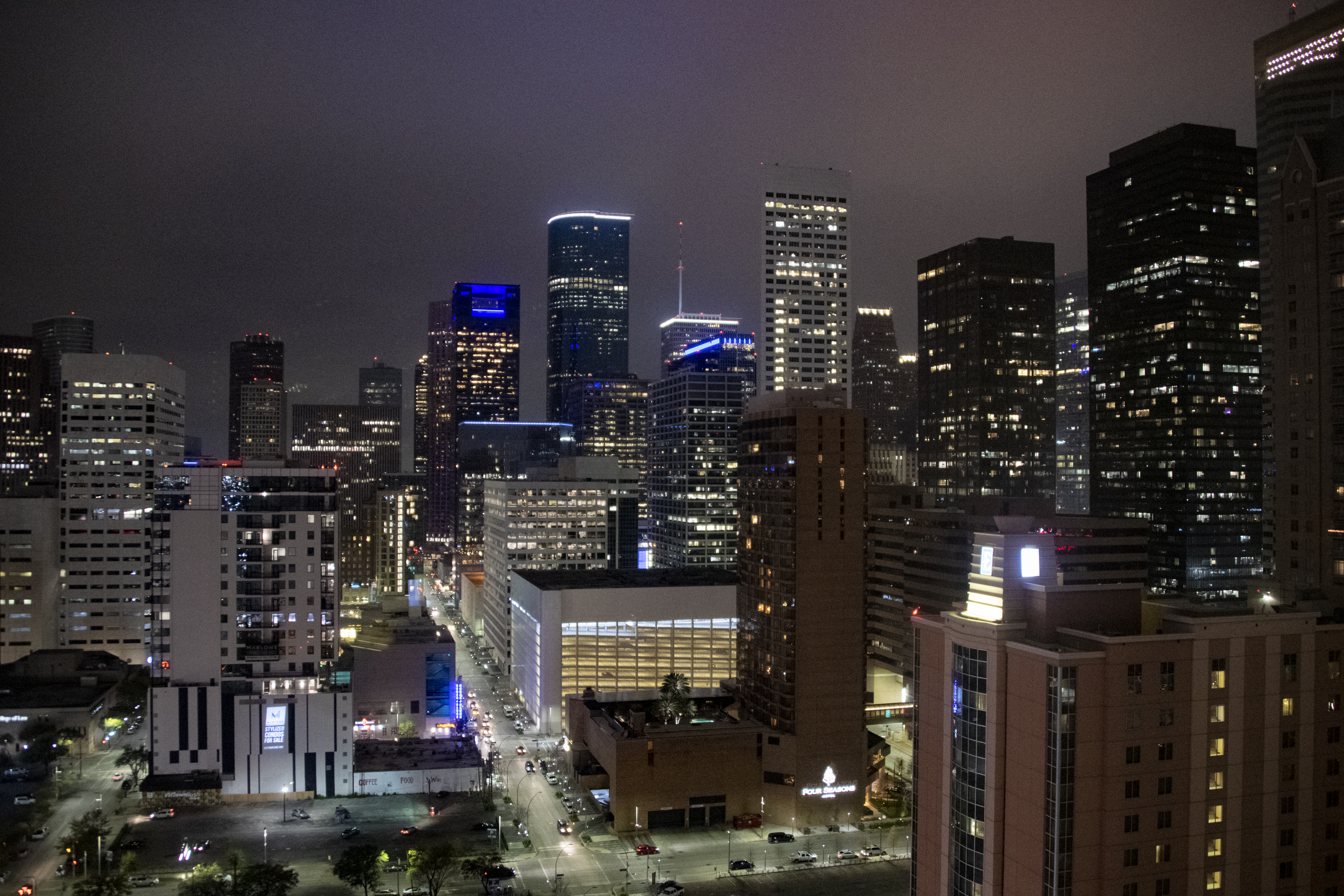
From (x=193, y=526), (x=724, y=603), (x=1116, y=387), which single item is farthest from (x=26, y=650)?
(x=1116, y=387)

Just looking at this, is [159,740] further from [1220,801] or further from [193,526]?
[1220,801]

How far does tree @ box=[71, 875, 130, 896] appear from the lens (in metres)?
65.4

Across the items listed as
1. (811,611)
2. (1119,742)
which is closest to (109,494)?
(811,611)

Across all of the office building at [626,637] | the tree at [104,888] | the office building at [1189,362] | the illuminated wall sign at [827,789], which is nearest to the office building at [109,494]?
the office building at [626,637]

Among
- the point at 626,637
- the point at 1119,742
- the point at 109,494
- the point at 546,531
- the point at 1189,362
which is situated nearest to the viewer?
the point at 1119,742

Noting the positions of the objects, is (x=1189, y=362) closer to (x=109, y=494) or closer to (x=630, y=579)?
(x=630, y=579)

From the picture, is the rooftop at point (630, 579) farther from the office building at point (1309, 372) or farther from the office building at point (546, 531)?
the office building at point (1309, 372)

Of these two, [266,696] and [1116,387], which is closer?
[266,696]

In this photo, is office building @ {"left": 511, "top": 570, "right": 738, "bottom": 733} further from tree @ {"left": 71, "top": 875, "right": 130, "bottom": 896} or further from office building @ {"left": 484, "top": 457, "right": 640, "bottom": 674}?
tree @ {"left": 71, "top": 875, "right": 130, "bottom": 896}

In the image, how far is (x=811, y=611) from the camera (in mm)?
90625

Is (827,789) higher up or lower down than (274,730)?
lower down

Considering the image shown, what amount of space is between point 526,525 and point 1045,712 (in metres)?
126

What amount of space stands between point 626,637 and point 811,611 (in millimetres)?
38345

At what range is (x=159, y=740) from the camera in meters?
94.8
